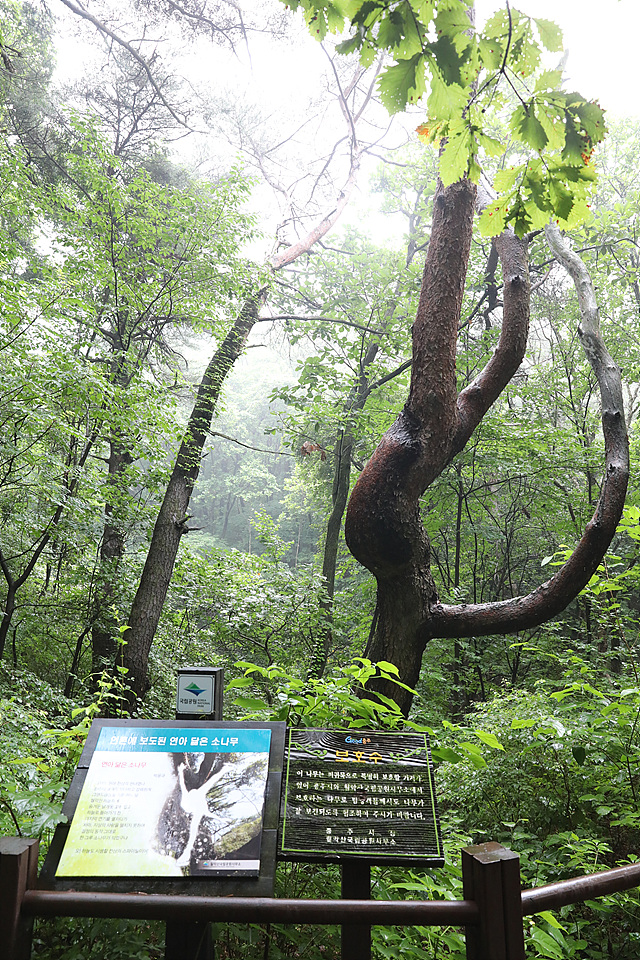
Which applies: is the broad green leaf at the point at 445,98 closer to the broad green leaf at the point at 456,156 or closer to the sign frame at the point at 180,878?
the broad green leaf at the point at 456,156

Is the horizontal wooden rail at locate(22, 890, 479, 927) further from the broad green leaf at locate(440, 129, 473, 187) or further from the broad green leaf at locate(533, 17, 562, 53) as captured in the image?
the broad green leaf at locate(533, 17, 562, 53)

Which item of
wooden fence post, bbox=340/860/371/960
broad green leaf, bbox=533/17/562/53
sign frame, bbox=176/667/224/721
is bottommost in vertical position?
wooden fence post, bbox=340/860/371/960

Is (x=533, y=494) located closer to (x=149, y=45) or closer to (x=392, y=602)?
(x=392, y=602)

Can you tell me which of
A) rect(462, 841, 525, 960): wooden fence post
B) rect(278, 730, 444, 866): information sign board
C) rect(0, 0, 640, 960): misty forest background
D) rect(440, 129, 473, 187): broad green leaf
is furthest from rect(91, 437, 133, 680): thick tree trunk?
rect(462, 841, 525, 960): wooden fence post

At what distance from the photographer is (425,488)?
3533 mm

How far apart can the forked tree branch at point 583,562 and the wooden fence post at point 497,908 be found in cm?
211

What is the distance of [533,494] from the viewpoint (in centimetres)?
775

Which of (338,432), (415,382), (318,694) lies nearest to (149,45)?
(338,432)

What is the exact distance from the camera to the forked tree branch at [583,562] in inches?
132

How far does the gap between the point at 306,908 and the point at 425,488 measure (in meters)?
2.45

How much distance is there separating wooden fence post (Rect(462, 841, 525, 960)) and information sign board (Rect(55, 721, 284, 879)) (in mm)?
575

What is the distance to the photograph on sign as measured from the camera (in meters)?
1.53

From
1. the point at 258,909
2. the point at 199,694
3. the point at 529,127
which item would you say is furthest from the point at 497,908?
the point at 529,127

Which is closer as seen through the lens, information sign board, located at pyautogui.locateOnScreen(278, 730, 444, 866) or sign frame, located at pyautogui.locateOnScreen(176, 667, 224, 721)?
information sign board, located at pyautogui.locateOnScreen(278, 730, 444, 866)
